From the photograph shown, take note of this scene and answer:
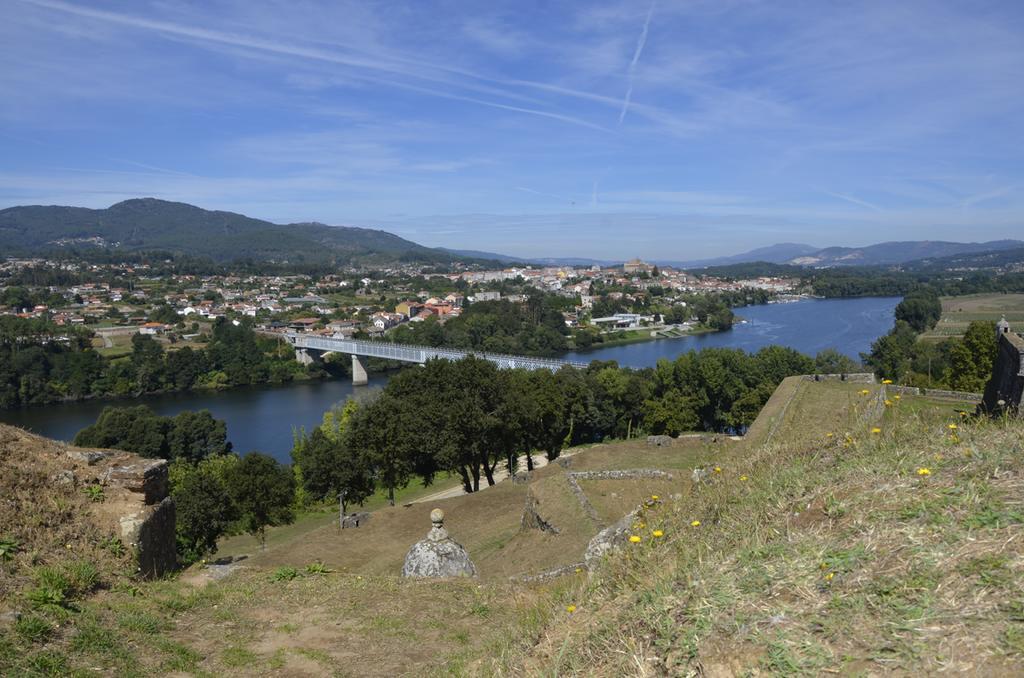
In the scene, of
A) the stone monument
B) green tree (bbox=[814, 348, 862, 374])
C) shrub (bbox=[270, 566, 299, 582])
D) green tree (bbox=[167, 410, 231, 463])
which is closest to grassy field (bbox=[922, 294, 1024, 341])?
green tree (bbox=[814, 348, 862, 374])

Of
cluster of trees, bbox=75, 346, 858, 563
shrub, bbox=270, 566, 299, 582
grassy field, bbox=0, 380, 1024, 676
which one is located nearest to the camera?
grassy field, bbox=0, 380, 1024, 676

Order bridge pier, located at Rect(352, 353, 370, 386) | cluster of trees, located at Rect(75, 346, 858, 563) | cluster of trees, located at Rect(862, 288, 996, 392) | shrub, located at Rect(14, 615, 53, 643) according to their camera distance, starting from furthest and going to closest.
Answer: bridge pier, located at Rect(352, 353, 370, 386), cluster of trees, located at Rect(862, 288, 996, 392), cluster of trees, located at Rect(75, 346, 858, 563), shrub, located at Rect(14, 615, 53, 643)

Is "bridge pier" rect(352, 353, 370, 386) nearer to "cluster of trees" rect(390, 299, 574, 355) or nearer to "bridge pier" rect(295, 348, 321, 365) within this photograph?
"bridge pier" rect(295, 348, 321, 365)

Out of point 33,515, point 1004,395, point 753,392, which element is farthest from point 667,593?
point 753,392

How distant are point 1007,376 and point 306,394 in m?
47.7

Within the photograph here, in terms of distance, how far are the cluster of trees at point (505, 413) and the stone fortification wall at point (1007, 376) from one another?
10.9 meters

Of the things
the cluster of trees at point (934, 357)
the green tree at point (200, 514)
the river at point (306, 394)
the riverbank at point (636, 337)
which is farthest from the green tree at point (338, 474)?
the riverbank at point (636, 337)

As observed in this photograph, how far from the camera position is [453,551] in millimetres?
7461

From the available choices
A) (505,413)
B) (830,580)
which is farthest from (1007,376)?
(505,413)

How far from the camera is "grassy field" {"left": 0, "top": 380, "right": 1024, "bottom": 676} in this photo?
275cm

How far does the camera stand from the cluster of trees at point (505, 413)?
17125 mm

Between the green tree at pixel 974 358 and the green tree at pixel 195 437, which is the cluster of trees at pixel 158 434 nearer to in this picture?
the green tree at pixel 195 437

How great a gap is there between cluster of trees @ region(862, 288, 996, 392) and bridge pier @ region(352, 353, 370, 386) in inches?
1514

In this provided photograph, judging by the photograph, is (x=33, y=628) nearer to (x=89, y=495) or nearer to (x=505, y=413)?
(x=89, y=495)
